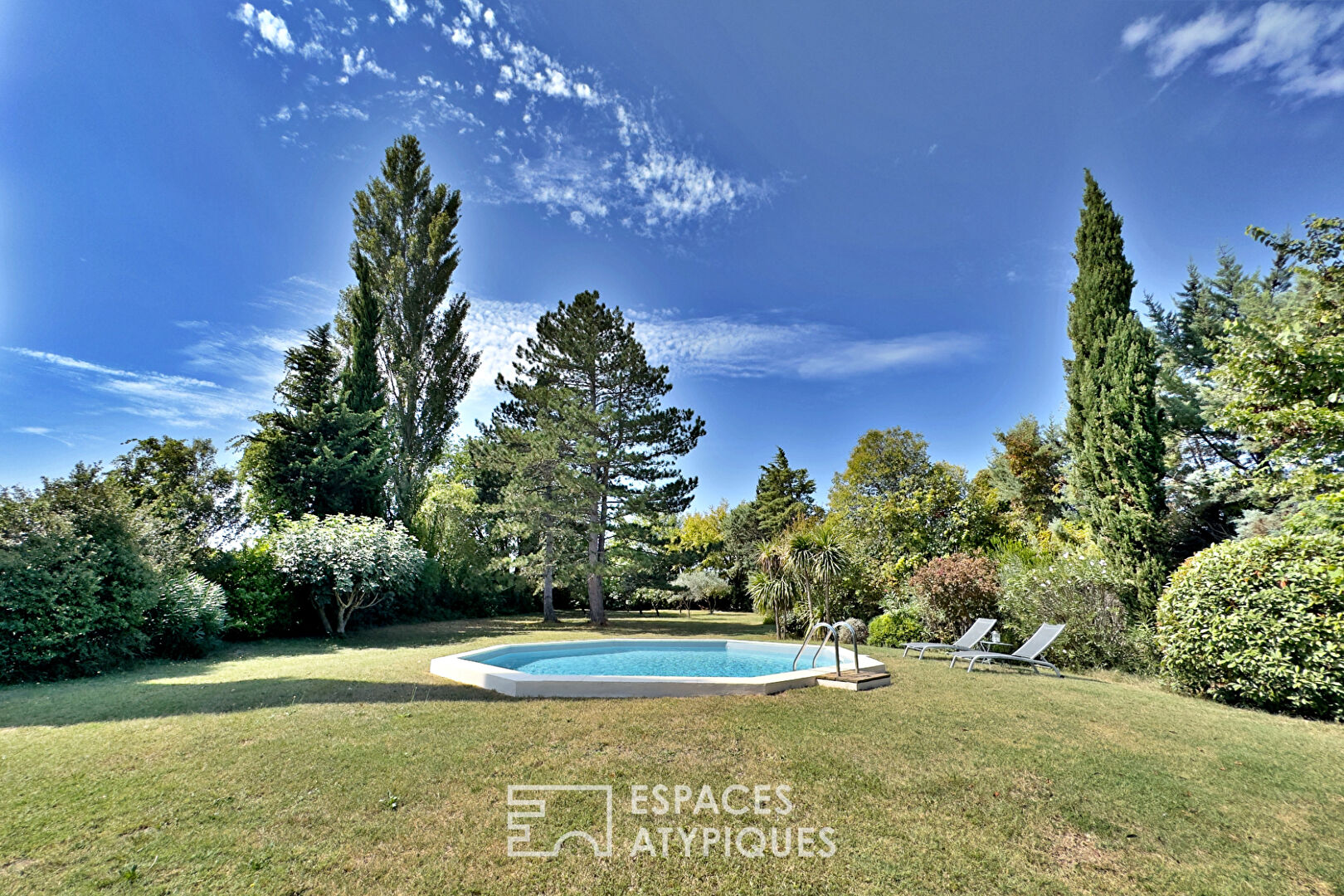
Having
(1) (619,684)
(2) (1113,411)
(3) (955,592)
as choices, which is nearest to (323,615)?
(1) (619,684)

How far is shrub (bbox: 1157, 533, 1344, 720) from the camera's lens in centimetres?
616

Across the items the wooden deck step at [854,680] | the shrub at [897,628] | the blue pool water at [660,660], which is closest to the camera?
the wooden deck step at [854,680]

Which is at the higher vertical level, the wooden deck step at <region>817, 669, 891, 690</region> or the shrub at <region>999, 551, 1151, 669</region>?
the shrub at <region>999, 551, 1151, 669</region>

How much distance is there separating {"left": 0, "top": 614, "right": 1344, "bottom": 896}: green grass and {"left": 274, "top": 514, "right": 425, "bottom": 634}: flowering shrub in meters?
6.19

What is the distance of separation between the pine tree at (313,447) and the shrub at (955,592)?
665 inches

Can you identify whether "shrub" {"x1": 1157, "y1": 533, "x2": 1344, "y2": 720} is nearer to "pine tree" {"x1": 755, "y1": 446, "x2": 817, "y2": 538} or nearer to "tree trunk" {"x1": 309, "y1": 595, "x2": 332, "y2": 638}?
"tree trunk" {"x1": 309, "y1": 595, "x2": 332, "y2": 638}

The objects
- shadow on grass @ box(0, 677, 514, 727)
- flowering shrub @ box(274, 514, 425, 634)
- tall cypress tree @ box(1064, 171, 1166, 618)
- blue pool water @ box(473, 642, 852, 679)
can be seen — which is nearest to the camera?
shadow on grass @ box(0, 677, 514, 727)

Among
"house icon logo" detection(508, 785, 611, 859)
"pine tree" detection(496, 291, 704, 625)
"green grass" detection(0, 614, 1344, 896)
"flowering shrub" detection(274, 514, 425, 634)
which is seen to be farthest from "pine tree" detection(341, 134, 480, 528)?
"house icon logo" detection(508, 785, 611, 859)

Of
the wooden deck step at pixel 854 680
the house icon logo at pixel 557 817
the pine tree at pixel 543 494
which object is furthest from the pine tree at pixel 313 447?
the house icon logo at pixel 557 817

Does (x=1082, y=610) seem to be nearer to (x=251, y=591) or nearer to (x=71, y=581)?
(x=71, y=581)

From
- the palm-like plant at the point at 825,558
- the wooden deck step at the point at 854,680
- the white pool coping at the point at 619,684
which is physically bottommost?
the wooden deck step at the point at 854,680

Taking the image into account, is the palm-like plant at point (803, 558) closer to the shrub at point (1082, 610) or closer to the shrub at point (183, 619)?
the shrub at point (1082, 610)

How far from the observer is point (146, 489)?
19.0m

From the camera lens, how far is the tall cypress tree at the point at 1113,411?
9.95 metres
